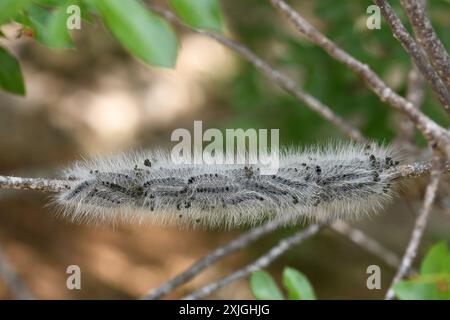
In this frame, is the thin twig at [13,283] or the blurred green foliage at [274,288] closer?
the blurred green foliage at [274,288]

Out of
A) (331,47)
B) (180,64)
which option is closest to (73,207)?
(331,47)

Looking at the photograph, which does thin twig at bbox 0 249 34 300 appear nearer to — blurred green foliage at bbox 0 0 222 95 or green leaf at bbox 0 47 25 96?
green leaf at bbox 0 47 25 96

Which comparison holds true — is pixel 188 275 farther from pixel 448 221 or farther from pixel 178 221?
pixel 448 221

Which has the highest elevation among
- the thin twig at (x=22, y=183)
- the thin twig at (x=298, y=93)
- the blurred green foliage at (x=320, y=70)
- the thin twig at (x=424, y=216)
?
the blurred green foliage at (x=320, y=70)

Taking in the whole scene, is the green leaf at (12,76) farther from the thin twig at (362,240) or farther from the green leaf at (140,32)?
the thin twig at (362,240)

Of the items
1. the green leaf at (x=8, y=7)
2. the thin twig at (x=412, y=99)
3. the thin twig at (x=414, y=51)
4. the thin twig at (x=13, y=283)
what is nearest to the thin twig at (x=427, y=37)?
the thin twig at (x=414, y=51)

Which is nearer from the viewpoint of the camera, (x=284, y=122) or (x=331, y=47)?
(x=331, y=47)

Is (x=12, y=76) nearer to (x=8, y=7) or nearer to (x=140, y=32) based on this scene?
(x=8, y=7)
